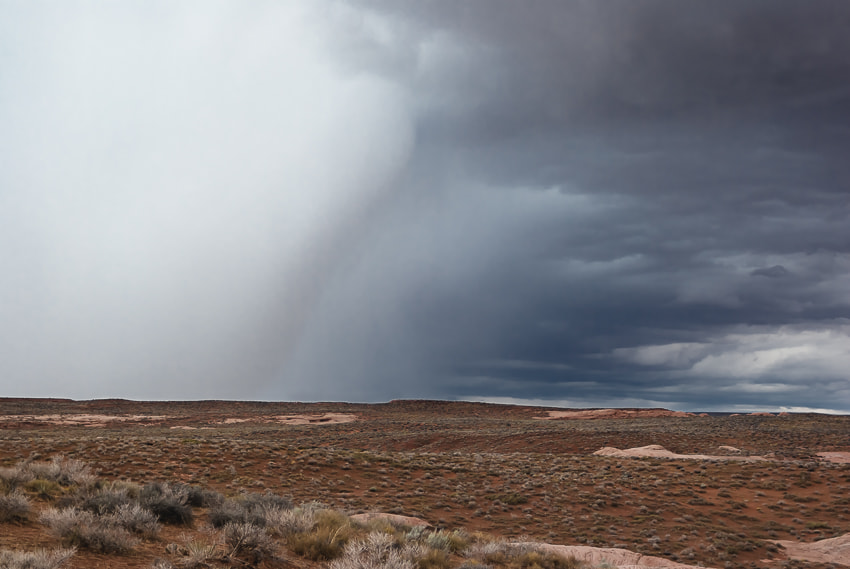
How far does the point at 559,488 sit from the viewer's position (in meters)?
28.6

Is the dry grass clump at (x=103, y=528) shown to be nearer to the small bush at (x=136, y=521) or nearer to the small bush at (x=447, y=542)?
the small bush at (x=136, y=521)

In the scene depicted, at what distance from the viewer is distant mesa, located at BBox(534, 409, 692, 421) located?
101m

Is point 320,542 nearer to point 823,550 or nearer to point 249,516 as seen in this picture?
point 249,516

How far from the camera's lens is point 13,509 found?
32.8ft

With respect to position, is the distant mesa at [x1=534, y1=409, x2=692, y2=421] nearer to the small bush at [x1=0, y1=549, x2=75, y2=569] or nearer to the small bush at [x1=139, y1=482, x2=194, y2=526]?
the small bush at [x1=139, y1=482, x2=194, y2=526]

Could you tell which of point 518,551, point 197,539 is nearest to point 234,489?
point 197,539

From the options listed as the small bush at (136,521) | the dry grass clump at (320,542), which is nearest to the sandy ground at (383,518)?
the dry grass clump at (320,542)

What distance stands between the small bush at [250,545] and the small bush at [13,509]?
160 inches

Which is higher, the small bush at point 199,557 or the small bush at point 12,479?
the small bush at point 12,479

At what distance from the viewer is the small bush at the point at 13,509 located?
9891 millimetres

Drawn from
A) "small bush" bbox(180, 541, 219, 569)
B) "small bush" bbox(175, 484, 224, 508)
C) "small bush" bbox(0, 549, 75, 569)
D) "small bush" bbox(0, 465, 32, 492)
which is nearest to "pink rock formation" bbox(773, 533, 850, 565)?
"small bush" bbox(175, 484, 224, 508)

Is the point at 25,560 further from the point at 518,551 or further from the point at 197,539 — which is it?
the point at 518,551

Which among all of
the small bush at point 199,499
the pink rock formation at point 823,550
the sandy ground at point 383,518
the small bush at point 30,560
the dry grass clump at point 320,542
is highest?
the small bush at point 30,560

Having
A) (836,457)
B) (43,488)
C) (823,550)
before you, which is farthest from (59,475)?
(836,457)
